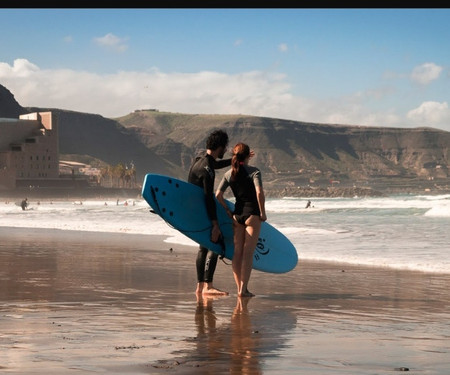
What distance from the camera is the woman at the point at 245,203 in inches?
341

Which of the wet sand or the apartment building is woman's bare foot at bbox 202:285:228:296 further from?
the apartment building

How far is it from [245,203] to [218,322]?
1.89 meters

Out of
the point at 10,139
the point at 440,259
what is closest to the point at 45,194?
the point at 10,139

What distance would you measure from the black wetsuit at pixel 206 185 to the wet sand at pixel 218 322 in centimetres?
39

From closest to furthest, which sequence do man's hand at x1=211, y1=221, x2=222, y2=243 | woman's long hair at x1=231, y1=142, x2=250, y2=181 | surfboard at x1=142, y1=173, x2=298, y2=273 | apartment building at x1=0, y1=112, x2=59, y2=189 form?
woman's long hair at x1=231, y1=142, x2=250, y2=181
man's hand at x1=211, y1=221, x2=222, y2=243
surfboard at x1=142, y1=173, x2=298, y2=273
apartment building at x1=0, y1=112, x2=59, y2=189

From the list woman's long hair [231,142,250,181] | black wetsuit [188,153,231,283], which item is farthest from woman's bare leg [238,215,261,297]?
woman's long hair [231,142,250,181]

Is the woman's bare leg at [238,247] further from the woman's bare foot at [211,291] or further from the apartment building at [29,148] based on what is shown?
the apartment building at [29,148]

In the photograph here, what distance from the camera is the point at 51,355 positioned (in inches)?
215

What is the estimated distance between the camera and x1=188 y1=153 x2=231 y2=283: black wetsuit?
29.4ft

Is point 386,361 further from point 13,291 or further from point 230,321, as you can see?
point 13,291

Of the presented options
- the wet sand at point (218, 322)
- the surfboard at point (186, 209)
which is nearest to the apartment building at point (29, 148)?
the wet sand at point (218, 322)

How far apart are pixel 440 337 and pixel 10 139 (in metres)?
158

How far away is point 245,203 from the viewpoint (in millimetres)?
8758

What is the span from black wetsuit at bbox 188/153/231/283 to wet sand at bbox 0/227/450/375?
1.26 feet
